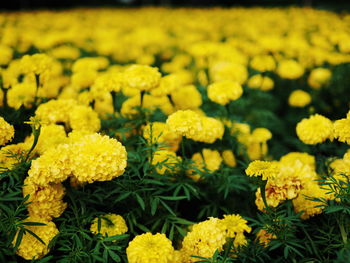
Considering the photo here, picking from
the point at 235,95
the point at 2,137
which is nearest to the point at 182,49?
the point at 235,95

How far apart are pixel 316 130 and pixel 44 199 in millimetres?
1380

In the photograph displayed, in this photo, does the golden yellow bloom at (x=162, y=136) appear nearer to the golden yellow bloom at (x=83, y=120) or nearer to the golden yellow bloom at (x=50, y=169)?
the golden yellow bloom at (x=83, y=120)

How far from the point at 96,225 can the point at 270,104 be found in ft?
8.27

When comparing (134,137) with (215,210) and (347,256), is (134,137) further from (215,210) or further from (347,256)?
(347,256)

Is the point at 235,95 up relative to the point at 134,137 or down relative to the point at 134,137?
up

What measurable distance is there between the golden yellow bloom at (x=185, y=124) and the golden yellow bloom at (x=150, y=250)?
0.51 m

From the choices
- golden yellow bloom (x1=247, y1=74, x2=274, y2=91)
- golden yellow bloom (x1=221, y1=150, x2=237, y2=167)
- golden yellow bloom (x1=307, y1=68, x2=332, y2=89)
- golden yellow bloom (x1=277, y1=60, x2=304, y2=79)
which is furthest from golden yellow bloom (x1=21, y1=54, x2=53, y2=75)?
golden yellow bloom (x1=307, y1=68, x2=332, y2=89)

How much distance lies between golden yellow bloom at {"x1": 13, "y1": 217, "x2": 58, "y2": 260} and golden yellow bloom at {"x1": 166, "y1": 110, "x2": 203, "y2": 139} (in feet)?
2.28

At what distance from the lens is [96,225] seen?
1.55 meters

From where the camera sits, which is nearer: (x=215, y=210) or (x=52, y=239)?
(x=52, y=239)

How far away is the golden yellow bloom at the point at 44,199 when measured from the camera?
→ 4.84 ft

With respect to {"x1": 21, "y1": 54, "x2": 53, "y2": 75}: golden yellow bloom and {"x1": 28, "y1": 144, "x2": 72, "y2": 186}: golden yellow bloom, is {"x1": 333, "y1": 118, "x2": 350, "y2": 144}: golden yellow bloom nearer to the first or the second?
{"x1": 28, "y1": 144, "x2": 72, "y2": 186}: golden yellow bloom

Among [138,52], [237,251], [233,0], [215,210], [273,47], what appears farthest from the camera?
[233,0]

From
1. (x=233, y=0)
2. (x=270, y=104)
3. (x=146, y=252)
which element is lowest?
(x=233, y=0)
